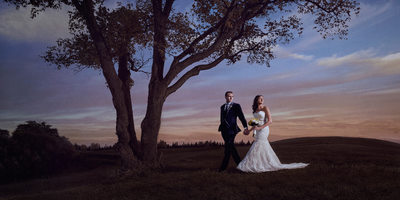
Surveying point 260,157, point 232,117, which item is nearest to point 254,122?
point 232,117

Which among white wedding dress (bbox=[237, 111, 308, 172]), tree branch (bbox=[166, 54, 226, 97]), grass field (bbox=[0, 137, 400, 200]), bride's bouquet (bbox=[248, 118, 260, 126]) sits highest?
tree branch (bbox=[166, 54, 226, 97])

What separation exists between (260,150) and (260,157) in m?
0.28

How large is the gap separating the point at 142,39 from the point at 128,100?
11.6 ft

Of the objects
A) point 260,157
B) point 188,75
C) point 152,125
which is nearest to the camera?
point 260,157

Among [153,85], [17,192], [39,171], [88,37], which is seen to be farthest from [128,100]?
[39,171]

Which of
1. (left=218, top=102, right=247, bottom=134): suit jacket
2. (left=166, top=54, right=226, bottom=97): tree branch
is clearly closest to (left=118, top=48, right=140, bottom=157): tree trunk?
(left=166, top=54, right=226, bottom=97): tree branch

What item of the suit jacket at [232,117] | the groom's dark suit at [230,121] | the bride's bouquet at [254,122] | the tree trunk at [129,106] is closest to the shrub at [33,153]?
the tree trunk at [129,106]

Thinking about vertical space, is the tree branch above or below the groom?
above

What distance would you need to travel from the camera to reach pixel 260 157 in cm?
1368

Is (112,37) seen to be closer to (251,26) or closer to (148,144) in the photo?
(148,144)

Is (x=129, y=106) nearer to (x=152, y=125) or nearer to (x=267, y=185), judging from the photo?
(x=152, y=125)

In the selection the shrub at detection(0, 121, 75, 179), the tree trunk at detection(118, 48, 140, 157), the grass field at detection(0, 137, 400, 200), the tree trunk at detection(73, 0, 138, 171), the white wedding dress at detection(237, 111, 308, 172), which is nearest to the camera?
the grass field at detection(0, 137, 400, 200)

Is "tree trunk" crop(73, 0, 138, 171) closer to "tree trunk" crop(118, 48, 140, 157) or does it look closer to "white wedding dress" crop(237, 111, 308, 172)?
"tree trunk" crop(118, 48, 140, 157)

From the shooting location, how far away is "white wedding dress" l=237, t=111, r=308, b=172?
44.3ft
